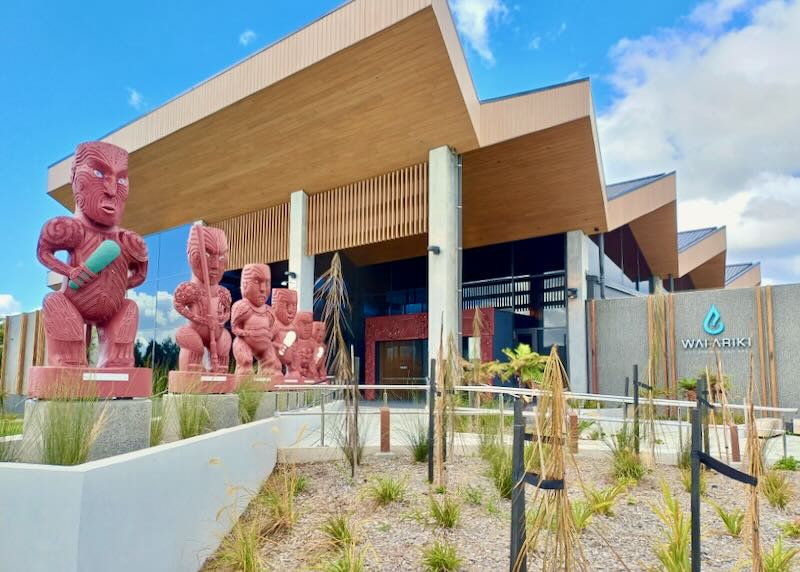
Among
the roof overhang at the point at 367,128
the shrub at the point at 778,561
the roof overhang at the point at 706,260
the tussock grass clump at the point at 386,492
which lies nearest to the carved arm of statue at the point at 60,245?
the tussock grass clump at the point at 386,492

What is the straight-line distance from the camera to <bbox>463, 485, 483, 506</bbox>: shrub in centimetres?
496

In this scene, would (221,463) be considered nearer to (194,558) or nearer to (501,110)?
(194,558)

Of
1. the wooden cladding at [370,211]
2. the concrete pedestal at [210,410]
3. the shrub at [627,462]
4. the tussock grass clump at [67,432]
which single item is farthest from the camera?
the wooden cladding at [370,211]

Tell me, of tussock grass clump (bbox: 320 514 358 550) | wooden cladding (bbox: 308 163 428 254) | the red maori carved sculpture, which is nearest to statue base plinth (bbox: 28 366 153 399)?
the red maori carved sculpture

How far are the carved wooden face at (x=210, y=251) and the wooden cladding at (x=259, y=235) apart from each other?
31.7 feet

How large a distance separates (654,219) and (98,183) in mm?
19395

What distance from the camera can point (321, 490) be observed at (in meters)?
5.61

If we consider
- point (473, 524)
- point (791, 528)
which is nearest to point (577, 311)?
point (791, 528)

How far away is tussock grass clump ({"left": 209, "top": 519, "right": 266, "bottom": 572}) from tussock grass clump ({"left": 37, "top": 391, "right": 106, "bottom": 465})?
1191mm

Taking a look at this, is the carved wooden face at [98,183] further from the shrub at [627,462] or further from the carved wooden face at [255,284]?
the shrub at [627,462]

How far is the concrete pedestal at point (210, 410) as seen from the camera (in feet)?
15.8

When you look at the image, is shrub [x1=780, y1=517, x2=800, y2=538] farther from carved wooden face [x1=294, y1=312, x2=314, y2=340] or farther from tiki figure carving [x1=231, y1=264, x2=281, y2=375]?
carved wooden face [x1=294, y1=312, x2=314, y2=340]

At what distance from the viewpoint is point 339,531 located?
4.18m

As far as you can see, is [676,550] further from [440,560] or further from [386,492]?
[386,492]
